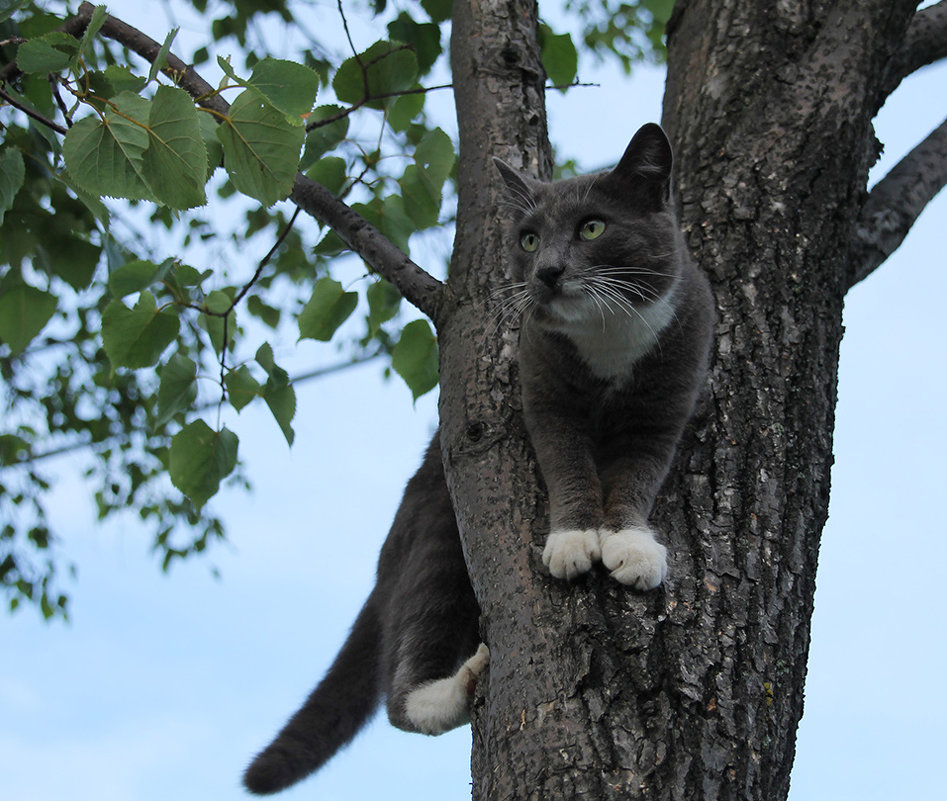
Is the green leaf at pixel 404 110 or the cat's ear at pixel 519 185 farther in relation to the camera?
the green leaf at pixel 404 110

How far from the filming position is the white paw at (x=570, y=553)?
77.8 inches

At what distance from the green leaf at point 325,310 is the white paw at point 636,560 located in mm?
1381

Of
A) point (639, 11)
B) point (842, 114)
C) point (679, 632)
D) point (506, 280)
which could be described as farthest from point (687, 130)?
point (639, 11)

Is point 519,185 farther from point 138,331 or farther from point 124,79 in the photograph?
point 138,331

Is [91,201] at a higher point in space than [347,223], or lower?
lower

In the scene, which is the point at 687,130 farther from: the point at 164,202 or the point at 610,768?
the point at 610,768

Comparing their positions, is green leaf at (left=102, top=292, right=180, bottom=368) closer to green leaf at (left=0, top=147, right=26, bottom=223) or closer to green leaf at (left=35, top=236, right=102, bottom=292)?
green leaf at (left=35, top=236, right=102, bottom=292)

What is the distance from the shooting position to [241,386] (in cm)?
288

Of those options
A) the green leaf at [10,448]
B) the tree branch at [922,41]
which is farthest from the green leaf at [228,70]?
the green leaf at [10,448]

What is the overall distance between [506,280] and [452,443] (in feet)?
2.00

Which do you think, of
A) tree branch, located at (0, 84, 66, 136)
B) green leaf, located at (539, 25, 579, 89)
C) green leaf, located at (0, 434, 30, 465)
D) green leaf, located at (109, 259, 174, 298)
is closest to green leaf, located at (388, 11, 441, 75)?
green leaf, located at (539, 25, 579, 89)

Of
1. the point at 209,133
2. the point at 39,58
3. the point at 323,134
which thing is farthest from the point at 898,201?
the point at 39,58

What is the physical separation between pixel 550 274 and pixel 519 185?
390 millimetres

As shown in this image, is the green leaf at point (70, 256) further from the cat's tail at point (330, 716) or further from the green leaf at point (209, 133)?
the cat's tail at point (330, 716)
